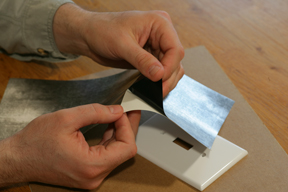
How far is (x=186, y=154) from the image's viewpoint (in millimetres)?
639

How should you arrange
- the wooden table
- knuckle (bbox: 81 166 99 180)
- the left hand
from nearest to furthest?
knuckle (bbox: 81 166 99 180), the left hand, the wooden table

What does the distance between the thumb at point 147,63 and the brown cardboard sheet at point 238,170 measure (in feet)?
0.60

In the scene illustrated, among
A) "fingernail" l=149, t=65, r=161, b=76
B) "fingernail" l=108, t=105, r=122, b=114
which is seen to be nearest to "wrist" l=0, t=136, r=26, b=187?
"fingernail" l=108, t=105, r=122, b=114

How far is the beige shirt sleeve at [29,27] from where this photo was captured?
2.70ft

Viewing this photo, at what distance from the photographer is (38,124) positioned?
0.56m

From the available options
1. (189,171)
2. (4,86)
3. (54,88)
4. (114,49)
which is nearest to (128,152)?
(189,171)

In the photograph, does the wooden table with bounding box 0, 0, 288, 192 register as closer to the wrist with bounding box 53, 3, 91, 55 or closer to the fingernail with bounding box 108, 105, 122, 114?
the wrist with bounding box 53, 3, 91, 55

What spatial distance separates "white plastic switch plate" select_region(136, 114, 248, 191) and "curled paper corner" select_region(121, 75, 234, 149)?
5cm

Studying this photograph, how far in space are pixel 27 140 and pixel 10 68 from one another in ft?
1.35

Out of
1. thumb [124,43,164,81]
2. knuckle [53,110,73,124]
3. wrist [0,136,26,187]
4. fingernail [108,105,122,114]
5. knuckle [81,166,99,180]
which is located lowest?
wrist [0,136,26,187]

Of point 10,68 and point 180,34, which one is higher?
point 180,34

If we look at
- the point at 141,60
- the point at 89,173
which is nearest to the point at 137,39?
the point at 141,60

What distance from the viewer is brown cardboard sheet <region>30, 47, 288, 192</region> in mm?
586

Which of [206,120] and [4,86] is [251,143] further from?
[4,86]
